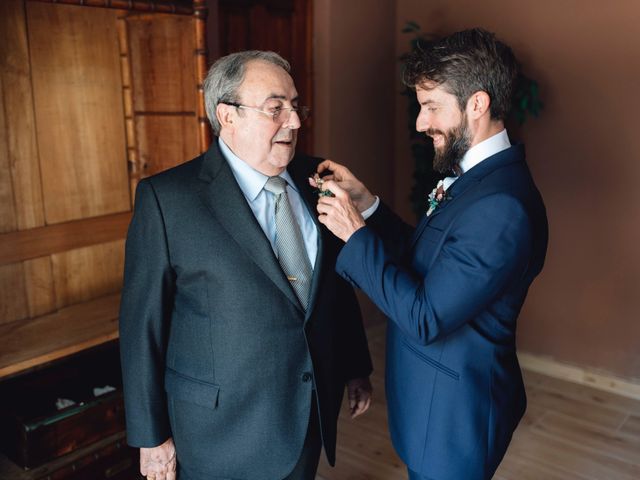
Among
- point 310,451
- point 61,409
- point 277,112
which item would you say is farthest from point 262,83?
point 61,409

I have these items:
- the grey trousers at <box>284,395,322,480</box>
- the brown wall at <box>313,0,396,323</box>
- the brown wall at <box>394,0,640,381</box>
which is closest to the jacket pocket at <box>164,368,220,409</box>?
the grey trousers at <box>284,395,322,480</box>

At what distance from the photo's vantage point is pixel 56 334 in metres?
2.55

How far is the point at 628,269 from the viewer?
11.9 ft

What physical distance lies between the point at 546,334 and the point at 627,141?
49.5 inches

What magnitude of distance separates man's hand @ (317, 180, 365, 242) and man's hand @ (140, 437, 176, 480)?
74 cm

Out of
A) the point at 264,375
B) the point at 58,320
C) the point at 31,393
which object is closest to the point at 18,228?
the point at 58,320

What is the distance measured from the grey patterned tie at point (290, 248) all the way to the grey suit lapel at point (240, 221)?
6 centimetres

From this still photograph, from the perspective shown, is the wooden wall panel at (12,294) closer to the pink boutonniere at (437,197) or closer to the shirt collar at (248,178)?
the shirt collar at (248,178)

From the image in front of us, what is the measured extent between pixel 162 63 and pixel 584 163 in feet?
7.82

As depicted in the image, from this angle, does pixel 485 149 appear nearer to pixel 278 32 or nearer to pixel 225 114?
pixel 225 114

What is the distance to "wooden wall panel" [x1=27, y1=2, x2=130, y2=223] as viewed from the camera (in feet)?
8.64

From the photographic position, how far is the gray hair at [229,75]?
1.69 metres

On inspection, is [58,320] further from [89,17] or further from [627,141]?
[627,141]

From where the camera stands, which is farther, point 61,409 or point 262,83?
point 61,409
